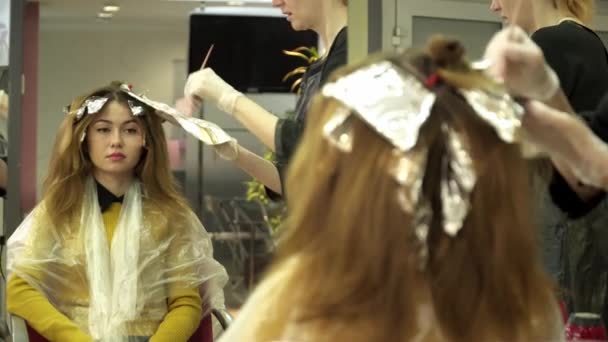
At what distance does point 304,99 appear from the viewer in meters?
1.50

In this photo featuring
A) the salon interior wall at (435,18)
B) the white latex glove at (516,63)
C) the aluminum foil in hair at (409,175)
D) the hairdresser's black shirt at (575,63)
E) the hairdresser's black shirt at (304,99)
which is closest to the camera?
the aluminum foil in hair at (409,175)

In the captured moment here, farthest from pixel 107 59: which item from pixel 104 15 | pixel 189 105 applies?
pixel 189 105

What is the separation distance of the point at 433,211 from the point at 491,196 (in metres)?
0.04

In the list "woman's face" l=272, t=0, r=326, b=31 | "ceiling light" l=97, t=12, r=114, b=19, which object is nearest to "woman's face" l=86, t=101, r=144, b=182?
"ceiling light" l=97, t=12, r=114, b=19

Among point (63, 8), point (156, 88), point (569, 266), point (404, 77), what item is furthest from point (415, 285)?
point (63, 8)

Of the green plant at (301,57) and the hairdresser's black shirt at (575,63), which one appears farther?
the green plant at (301,57)

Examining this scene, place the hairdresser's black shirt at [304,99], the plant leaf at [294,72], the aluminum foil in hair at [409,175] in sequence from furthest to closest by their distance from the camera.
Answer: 1. the plant leaf at [294,72]
2. the hairdresser's black shirt at [304,99]
3. the aluminum foil in hair at [409,175]

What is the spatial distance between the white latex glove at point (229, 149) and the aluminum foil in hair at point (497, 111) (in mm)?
885

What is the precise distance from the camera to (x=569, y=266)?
1270 millimetres

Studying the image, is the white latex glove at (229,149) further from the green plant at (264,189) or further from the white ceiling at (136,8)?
the white ceiling at (136,8)

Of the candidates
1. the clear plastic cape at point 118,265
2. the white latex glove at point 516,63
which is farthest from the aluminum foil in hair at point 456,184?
the clear plastic cape at point 118,265

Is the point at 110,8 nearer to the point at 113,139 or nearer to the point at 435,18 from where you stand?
the point at 113,139

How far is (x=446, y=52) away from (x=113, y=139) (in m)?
1.04

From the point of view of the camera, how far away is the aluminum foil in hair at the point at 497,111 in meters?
0.70
